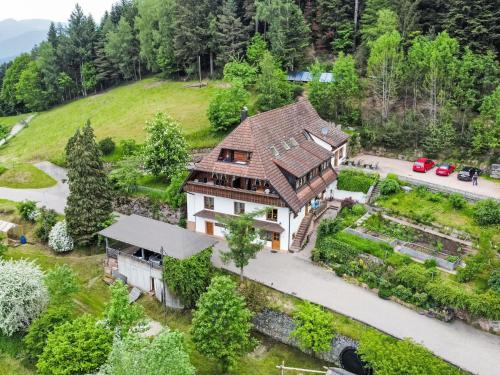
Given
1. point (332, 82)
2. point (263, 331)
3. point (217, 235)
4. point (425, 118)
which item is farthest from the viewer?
point (332, 82)

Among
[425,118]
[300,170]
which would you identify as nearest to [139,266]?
[300,170]

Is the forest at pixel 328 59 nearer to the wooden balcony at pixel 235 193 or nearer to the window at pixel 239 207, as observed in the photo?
the wooden balcony at pixel 235 193

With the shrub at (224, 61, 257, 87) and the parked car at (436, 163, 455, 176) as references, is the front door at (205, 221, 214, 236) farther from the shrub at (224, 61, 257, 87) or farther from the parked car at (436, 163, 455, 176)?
the shrub at (224, 61, 257, 87)

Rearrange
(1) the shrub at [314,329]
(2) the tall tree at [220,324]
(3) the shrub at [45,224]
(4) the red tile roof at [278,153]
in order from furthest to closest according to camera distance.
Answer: (3) the shrub at [45,224] → (4) the red tile roof at [278,153] → (1) the shrub at [314,329] → (2) the tall tree at [220,324]

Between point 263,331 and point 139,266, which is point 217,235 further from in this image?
point 263,331

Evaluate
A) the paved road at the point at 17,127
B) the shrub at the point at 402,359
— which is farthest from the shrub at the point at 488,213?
the paved road at the point at 17,127

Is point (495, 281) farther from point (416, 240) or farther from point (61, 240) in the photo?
point (61, 240)
